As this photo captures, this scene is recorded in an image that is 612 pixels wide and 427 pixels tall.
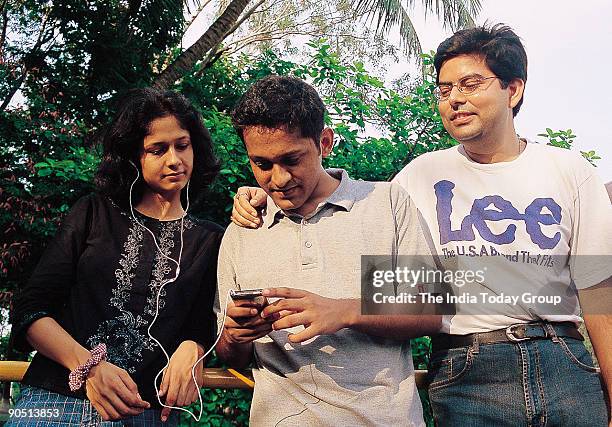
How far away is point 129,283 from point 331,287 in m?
0.63

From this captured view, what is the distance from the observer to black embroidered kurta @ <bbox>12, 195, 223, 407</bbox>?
212 centimetres

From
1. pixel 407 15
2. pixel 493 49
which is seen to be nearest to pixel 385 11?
pixel 407 15

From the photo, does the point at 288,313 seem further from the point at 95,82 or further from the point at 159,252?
the point at 95,82

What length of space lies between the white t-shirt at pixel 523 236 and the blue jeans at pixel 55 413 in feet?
3.50

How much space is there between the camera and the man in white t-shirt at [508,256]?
6.96 feet

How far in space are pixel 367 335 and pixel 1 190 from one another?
606cm

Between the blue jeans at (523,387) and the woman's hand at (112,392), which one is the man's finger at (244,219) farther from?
the blue jeans at (523,387)

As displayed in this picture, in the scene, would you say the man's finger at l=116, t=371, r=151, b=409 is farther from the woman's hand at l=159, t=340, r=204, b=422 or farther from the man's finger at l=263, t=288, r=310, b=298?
the man's finger at l=263, t=288, r=310, b=298

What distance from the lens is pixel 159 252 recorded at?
2.25m

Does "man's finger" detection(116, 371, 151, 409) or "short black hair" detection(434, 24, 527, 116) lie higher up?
"short black hair" detection(434, 24, 527, 116)

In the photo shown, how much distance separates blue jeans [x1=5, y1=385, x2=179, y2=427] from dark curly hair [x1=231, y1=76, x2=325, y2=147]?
93 cm

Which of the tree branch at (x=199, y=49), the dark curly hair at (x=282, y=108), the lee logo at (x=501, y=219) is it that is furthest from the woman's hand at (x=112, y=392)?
the tree branch at (x=199, y=49)

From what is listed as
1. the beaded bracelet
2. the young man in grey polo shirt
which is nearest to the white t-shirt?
the young man in grey polo shirt

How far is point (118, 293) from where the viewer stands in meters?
2.16
